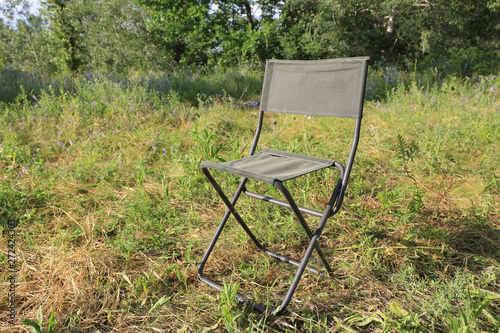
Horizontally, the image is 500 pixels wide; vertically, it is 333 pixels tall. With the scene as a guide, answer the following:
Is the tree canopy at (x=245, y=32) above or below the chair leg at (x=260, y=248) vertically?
above

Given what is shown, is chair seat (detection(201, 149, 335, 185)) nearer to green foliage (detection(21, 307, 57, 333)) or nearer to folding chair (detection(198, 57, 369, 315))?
folding chair (detection(198, 57, 369, 315))

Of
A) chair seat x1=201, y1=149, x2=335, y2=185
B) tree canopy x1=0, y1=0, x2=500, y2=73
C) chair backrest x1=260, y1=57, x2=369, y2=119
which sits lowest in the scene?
chair seat x1=201, y1=149, x2=335, y2=185

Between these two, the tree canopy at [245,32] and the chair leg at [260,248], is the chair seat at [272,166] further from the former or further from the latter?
the tree canopy at [245,32]

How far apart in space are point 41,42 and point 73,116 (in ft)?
44.6

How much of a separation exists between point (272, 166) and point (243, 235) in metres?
0.72

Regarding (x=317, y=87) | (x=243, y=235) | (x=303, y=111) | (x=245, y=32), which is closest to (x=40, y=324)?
(x=243, y=235)

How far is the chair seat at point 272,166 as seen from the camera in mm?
1307

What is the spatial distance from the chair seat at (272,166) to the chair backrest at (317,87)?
0.25 meters


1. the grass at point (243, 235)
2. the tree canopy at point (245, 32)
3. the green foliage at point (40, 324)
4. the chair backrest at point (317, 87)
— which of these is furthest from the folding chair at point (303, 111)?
the tree canopy at point (245, 32)

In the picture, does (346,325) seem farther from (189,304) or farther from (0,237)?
(0,237)

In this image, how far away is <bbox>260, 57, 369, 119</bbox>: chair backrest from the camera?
1505 mm

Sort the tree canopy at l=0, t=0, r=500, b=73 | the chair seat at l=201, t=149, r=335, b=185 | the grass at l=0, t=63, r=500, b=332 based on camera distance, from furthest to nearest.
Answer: the tree canopy at l=0, t=0, r=500, b=73, the grass at l=0, t=63, r=500, b=332, the chair seat at l=201, t=149, r=335, b=185

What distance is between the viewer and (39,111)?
3.90 m

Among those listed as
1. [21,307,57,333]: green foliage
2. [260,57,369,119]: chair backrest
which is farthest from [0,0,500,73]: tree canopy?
[21,307,57,333]: green foliage
